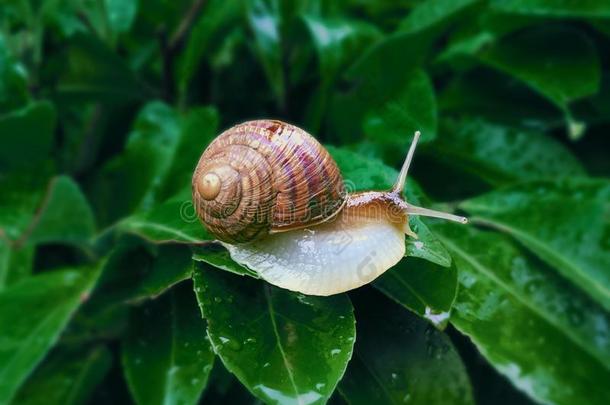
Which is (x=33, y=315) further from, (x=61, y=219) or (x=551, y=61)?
(x=551, y=61)

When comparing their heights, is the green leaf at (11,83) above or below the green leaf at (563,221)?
above

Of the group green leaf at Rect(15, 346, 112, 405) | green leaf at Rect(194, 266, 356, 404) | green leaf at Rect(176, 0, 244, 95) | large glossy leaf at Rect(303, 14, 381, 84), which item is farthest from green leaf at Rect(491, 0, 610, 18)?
green leaf at Rect(15, 346, 112, 405)

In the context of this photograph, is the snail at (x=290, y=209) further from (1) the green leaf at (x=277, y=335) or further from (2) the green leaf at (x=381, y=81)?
(2) the green leaf at (x=381, y=81)

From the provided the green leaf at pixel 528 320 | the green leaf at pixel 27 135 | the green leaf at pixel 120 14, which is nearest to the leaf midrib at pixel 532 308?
the green leaf at pixel 528 320

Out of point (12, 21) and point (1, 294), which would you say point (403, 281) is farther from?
point (12, 21)

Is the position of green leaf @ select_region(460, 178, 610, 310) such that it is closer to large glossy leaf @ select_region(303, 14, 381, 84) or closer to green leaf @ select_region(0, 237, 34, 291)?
large glossy leaf @ select_region(303, 14, 381, 84)

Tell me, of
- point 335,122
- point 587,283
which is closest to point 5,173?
point 335,122
